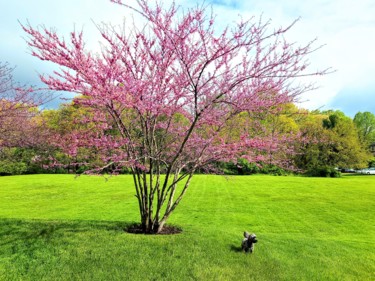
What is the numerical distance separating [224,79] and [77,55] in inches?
99.2

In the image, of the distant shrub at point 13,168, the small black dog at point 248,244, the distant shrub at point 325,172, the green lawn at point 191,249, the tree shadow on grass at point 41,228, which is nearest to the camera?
the green lawn at point 191,249

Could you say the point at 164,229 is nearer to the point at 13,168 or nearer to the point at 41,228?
the point at 41,228

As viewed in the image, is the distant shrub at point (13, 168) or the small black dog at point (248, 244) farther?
the distant shrub at point (13, 168)

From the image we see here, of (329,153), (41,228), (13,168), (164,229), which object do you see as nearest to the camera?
(41,228)

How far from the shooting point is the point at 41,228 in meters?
6.26

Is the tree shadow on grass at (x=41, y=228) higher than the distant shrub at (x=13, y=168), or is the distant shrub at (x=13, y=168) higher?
the distant shrub at (x=13, y=168)

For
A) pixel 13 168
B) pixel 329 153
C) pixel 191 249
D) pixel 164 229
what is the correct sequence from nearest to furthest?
pixel 191 249
pixel 164 229
pixel 13 168
pixel 329 153

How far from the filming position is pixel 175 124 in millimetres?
7195

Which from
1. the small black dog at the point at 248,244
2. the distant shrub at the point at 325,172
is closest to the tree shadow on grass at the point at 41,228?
the small black dog at the point at 248,244

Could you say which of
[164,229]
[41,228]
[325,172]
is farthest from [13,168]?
[325,172]

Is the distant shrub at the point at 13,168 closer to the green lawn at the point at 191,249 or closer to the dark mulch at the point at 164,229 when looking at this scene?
the green lawn at the point at 191,249

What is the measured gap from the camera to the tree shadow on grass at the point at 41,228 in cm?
574

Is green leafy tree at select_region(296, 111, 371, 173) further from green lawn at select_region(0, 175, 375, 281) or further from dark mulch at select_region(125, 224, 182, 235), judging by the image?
dark mulch at select_region(125, 224, 182, 235)

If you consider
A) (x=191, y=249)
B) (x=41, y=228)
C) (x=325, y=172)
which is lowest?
(x=191, y=249)
